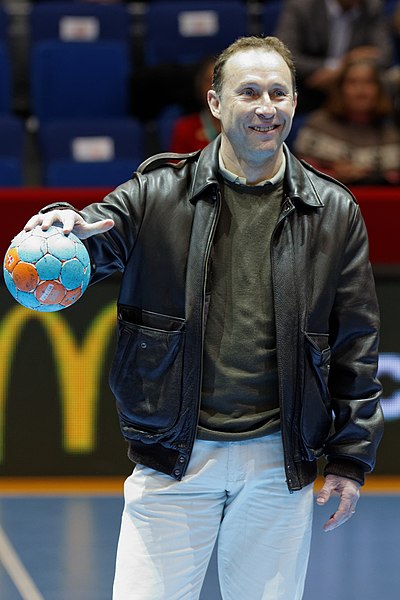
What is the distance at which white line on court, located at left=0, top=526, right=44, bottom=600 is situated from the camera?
450 cm

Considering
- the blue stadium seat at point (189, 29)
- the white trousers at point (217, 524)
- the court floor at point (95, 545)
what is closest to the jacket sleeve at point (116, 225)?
the white trousers at point (217, 524)

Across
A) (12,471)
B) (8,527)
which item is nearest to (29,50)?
(12,471)

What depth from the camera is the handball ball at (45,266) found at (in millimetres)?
2580

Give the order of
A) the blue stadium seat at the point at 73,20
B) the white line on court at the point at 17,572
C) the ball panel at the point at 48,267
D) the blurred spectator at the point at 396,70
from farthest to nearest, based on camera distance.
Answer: the blue stadium seat at the point at 73,20
the blurred spectator at the point at 396,70
the white line on court at the point at 17,572
the ball panel at the point at 48,267

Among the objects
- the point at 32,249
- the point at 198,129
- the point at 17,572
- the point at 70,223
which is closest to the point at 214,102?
the point at 70,223

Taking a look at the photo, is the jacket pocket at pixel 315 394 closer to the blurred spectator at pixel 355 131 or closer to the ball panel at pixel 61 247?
the ball panel at pixel 61 247

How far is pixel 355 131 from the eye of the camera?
724 cm

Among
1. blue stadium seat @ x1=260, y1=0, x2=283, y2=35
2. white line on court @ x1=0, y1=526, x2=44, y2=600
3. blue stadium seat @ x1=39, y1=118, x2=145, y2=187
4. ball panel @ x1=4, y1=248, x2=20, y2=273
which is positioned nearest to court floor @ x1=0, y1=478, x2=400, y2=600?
white line on court @ x1=0, y1=526, x2=44, y2=600

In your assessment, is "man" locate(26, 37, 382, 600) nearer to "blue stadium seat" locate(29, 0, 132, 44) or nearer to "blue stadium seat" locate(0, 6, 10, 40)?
"blue stadium seat" locate(29, 0, 132, 44)

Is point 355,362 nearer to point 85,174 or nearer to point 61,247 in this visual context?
point 61,247

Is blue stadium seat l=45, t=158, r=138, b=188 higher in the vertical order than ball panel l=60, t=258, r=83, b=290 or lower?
lower

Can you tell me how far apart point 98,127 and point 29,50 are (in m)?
1.43

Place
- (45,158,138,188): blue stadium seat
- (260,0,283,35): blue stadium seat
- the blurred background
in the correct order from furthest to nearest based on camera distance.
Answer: (260,0,283,35): blue stadium seat
(45,158,138,188): blue stadium seat
the blurred background

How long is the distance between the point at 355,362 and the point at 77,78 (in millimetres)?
5912
